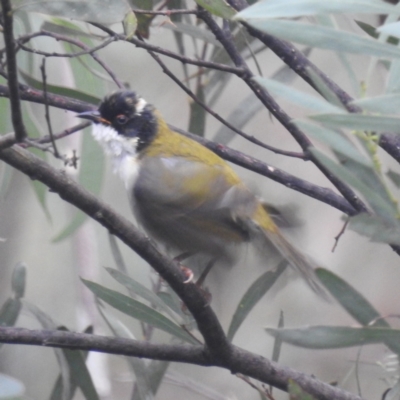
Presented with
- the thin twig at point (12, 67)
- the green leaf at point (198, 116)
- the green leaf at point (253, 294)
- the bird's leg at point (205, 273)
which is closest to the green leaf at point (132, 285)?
the green leaf at point (253, 294)

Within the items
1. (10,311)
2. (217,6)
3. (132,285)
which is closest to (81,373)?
(10,311)

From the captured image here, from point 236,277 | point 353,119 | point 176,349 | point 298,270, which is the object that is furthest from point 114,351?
point 236,277

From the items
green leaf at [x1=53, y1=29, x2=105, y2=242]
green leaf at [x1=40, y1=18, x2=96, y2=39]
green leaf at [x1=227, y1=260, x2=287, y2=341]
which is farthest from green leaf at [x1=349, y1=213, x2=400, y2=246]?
green leaf at [x1=53, y1=29, x2=105, y2=242]

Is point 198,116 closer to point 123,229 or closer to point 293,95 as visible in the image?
point 123,229

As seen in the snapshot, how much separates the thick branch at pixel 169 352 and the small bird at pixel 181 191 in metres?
0.35

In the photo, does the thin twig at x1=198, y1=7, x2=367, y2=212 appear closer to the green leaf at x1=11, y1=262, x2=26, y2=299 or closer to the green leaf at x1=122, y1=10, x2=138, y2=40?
the green leaf at x1=122, y1=10, x2=138, y2=40

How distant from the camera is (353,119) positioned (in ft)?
2.81

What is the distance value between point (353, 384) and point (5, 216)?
2.39m

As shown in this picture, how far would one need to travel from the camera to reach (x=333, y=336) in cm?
105

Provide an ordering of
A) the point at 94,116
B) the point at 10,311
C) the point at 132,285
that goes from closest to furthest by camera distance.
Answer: the point at 132,285 < the point at 10,311 < the point at 94,116

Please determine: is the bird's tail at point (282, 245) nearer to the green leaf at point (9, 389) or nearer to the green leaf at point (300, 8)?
the green leaf at point (9, 389)

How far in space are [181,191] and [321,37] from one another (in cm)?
115

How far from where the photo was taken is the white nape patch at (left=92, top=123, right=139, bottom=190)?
2.22 meters

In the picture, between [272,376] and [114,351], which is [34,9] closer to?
[114,351]
